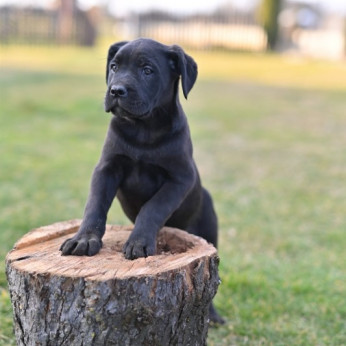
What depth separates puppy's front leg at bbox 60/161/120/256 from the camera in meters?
2.96

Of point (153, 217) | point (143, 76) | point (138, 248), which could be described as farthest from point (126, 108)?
point (138, 248)

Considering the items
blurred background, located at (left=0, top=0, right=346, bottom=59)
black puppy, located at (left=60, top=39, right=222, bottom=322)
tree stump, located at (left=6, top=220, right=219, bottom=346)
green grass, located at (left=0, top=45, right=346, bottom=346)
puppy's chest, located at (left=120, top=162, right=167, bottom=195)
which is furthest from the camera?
blurred background, located at (left=0, top=0, right=346, bottom=59)

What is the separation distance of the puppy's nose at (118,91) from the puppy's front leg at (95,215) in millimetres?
497

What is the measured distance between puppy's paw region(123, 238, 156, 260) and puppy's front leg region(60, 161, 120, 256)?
17 centimetres

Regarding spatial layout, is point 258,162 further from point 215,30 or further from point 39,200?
point 215,30

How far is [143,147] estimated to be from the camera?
320 centimetres

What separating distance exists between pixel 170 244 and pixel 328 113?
11.1 metres

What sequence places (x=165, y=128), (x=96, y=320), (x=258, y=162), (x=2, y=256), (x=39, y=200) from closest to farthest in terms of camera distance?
(x=96, y=320) < (x=165, y=128) < (x=2, y=256) < (x=39, y=200) < (x=258, y=162)

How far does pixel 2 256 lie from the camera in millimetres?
4949

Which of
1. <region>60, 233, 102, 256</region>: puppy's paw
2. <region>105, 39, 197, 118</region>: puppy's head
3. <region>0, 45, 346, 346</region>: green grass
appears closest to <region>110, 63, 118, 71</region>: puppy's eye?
<region>105, 39, 197, 118</region>: puppy's head

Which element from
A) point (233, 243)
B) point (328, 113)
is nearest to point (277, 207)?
point (233, 243)

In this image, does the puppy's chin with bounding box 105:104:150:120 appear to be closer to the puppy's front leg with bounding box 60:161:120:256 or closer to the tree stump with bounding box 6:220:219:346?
the puppy's front leg with bounding box 60:161:120:256

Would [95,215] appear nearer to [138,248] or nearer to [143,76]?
[138,248]

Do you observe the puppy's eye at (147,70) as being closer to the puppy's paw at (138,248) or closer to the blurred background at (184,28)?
the puppy's paw at (138,248)
